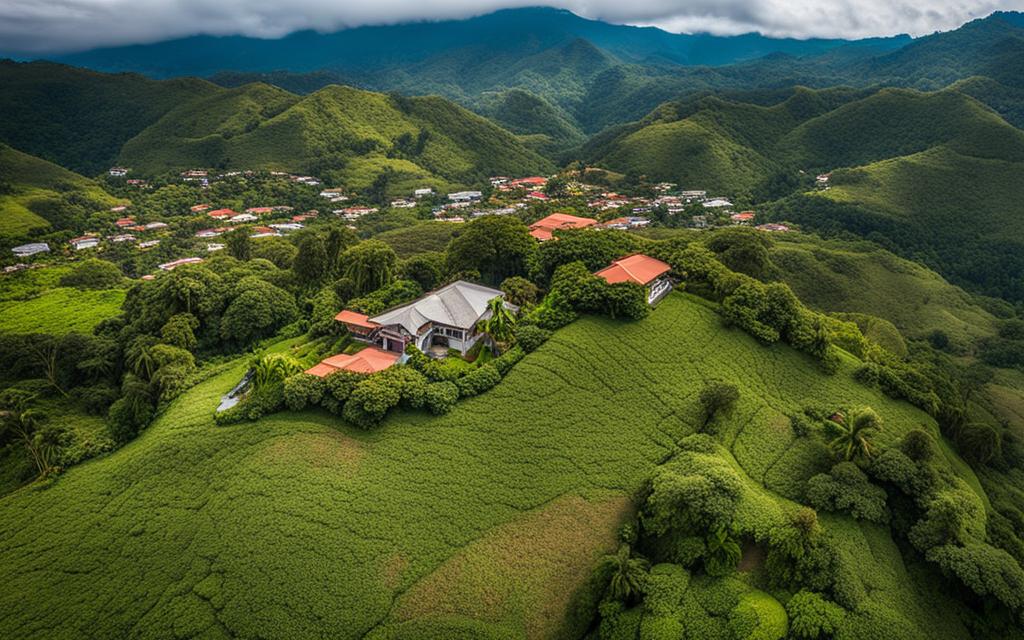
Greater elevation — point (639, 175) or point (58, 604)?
point (58, 604)

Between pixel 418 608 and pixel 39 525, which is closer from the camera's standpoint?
pixel 418 608

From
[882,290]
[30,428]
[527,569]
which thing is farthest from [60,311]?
[882,290]

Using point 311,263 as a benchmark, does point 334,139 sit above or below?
below

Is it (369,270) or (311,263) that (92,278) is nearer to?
(311,263)

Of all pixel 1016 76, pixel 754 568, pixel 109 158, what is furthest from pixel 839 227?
pixel 109 158

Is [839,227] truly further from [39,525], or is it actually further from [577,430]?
[39,525]

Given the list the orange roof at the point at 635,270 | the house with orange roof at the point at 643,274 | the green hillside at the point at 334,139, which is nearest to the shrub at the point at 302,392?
the house with orange roof at the point at 643,274

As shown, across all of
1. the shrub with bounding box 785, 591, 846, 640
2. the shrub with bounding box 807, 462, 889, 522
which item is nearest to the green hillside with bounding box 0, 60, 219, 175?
the shrub with bounding box 807, 462, 889, 522
